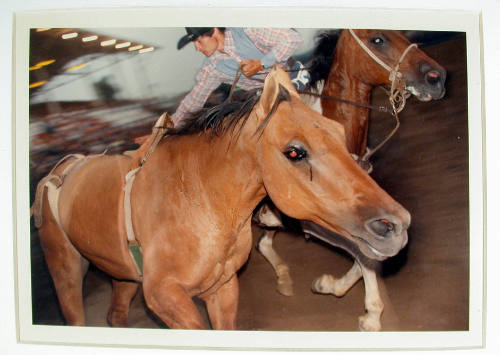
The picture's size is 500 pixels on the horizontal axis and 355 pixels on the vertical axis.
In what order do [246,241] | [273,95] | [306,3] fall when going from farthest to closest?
[306,3]
[246,241]
[273,95]

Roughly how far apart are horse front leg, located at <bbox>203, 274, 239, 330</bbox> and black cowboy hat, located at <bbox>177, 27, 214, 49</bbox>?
1.00m

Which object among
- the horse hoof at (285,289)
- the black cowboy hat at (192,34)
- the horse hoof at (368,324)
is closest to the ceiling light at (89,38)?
the black cowboy hat at (192,34)

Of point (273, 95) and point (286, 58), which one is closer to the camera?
point (273, 95)

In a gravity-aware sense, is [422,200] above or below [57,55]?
below

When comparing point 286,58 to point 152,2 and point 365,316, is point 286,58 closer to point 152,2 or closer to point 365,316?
point 152,2

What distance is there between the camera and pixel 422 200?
73.7 inches

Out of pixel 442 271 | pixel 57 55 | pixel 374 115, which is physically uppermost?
pixel 57 55

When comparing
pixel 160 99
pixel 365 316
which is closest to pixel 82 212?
pixel 160 99

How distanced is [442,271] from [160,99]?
1368mm

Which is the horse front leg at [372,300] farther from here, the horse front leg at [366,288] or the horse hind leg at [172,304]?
the horse hind leg at [172,304]

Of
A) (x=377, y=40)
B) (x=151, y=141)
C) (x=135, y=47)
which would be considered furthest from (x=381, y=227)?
(x=135, y=47)

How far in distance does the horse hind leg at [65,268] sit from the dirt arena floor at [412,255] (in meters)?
0.12

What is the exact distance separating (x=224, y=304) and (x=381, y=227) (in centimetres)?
73

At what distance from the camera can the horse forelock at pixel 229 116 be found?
5.43 ft
